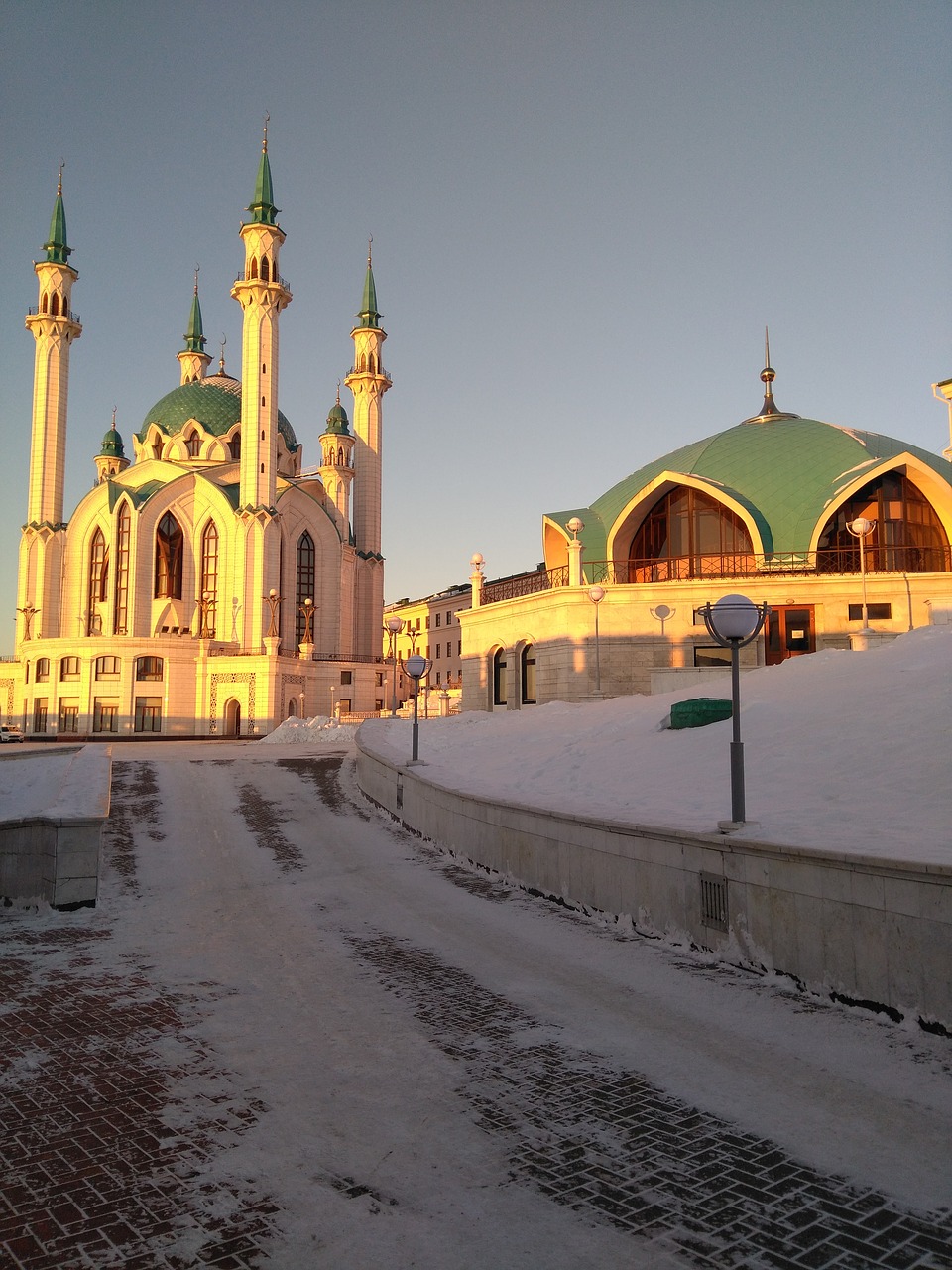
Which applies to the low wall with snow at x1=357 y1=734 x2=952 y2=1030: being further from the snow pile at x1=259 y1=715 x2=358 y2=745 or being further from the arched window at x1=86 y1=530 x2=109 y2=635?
the arched window at x1=86 y1=530 x2=109 y2=635

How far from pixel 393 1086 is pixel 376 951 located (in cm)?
315

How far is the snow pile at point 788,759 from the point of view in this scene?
9.40m

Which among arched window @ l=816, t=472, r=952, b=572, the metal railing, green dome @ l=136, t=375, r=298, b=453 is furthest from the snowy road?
green dome @ l=136, t=375, r=298, b=453

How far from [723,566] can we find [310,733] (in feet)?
62.5

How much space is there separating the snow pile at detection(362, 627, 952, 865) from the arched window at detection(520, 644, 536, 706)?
1165cm

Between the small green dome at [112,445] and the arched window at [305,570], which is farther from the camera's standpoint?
the small green dome at [112,445]

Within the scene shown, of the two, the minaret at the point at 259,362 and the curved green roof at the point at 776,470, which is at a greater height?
the minaret at the point at 259,362

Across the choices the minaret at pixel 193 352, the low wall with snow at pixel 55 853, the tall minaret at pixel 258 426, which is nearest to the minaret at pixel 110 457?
the minaret at pixel 193 352

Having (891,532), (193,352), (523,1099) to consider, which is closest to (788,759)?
(523,1099)

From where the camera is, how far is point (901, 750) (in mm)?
11812

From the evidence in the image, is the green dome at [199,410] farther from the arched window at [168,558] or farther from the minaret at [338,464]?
the arched window at [168,558]

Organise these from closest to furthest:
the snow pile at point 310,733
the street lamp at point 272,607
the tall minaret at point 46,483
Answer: the snow pile at point 310,733 → the street lamp at point 272,607 → the tall minaret at point 46,483

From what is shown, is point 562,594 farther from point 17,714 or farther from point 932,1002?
point 17,714

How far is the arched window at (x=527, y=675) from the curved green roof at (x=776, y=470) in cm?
507
